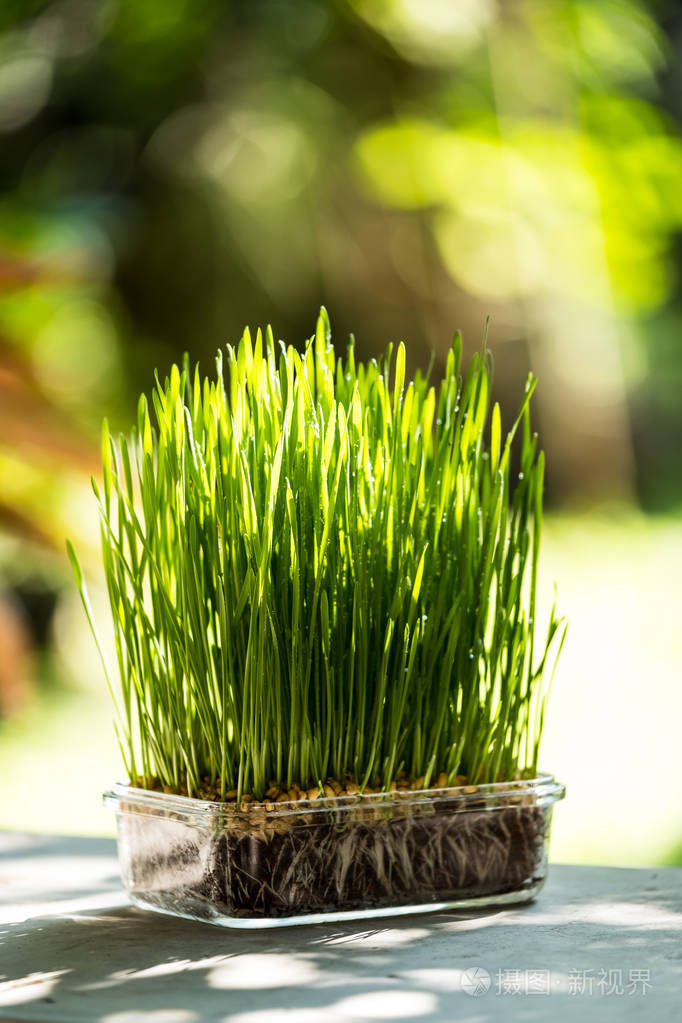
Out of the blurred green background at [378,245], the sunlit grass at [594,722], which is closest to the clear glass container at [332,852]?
the sunlit grass at [594,722]

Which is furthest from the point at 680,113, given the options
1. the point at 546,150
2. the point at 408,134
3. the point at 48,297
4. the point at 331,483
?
the point at 331,483

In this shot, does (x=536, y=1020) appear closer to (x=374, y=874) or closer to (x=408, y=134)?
(x=374, y=874)

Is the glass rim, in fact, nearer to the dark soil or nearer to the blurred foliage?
the dark soil

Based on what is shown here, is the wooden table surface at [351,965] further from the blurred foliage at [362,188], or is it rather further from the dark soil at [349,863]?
the blurred foliage at [362,188]

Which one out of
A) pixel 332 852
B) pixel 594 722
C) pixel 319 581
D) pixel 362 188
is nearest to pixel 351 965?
pixel 332 852

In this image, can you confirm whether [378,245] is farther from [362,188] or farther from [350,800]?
[350,800]

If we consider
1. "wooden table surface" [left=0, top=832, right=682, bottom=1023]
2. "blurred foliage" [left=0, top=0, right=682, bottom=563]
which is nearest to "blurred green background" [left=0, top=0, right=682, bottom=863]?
"blurred foliage" [left=0, top=0, right=682, bottom=563]
